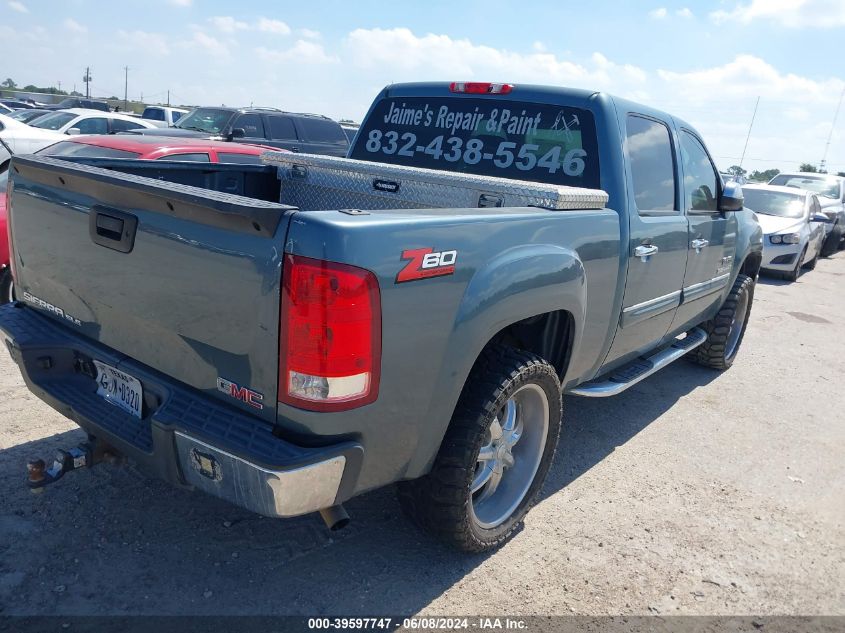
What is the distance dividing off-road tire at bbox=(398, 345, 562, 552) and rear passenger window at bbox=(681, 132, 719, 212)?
219 cm

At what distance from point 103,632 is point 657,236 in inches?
129

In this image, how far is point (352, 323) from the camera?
82.1 inches

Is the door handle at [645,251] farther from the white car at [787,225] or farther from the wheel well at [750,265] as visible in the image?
the white car at [787,225]

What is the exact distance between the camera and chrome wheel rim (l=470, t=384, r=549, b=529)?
3061mm

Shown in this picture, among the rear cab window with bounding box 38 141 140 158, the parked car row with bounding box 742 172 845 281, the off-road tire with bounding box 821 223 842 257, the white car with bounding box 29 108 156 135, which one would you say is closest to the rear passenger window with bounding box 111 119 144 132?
the white car with bounding box 29 108 156 135

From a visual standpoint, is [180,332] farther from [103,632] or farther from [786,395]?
[786,395]

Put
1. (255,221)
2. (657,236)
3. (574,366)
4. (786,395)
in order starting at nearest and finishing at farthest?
(255,221) → (574,366) → (657,236) → (786,395)

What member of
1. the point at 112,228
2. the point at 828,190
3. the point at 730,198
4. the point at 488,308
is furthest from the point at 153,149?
the point at 828,190

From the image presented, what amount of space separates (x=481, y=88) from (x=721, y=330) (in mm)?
3195

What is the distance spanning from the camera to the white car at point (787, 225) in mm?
11312

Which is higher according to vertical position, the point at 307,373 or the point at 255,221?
the point at 255,221

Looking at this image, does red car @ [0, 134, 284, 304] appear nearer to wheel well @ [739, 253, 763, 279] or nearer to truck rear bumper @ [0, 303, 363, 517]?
truck rear bumper @ [0, 303, 363, 517]

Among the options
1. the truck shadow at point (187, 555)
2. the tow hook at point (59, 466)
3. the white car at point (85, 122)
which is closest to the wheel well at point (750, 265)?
the truck shadow at point (187, 555)

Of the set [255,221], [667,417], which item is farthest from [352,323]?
[667,417]
